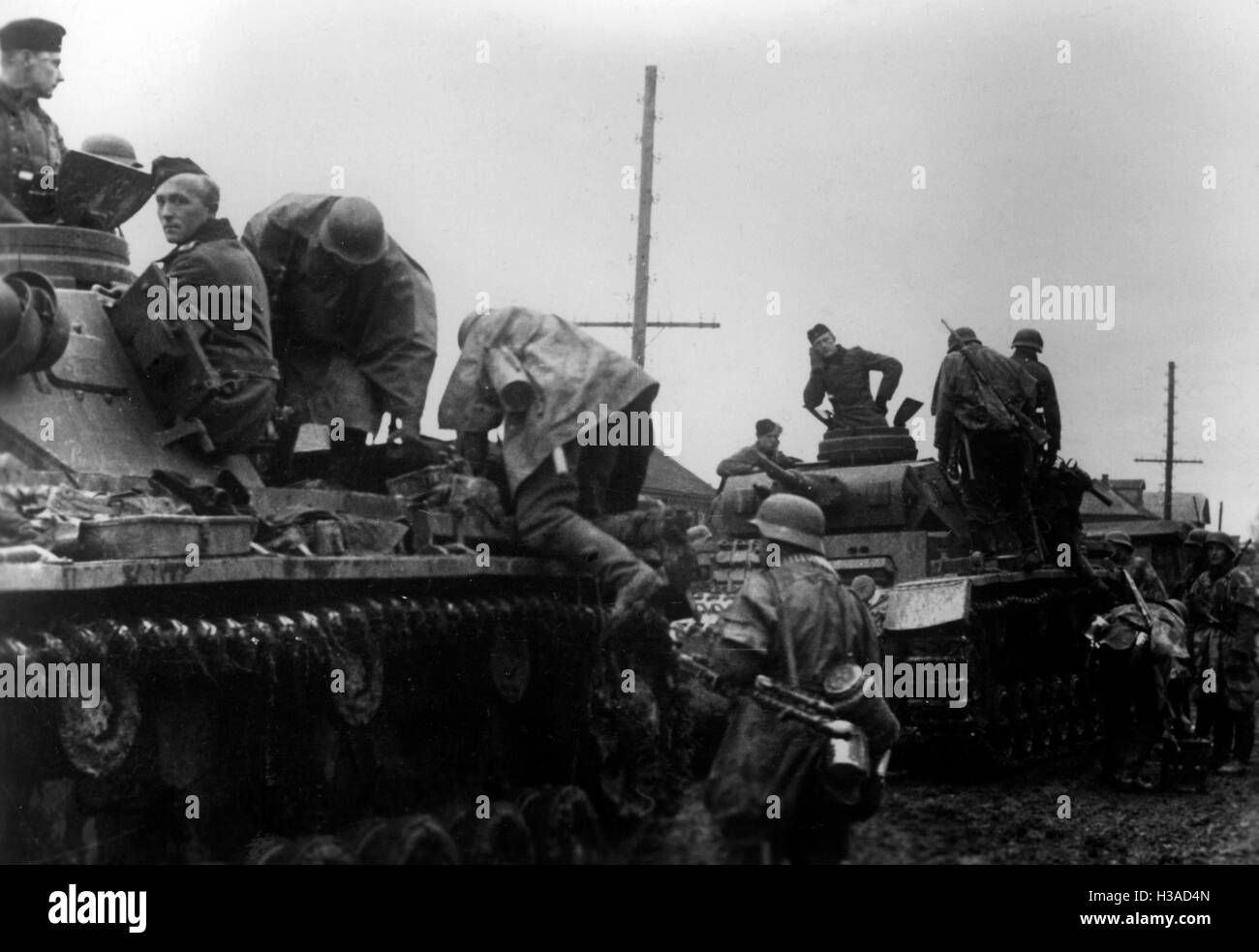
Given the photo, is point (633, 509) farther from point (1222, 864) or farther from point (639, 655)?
point (1222, 864)

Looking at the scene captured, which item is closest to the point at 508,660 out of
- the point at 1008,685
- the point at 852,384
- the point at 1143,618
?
the point at 1143,618

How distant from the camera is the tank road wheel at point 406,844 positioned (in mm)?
8312

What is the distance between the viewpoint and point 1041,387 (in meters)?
14.1

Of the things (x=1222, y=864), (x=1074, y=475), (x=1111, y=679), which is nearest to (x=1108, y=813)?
(x=1111, y=679)

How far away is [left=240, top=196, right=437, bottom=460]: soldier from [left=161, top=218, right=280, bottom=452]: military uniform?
1.14 m

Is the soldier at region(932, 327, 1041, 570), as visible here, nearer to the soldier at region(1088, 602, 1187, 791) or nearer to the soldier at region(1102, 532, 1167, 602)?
the soldier at region(1102, 532, 1167, 602)

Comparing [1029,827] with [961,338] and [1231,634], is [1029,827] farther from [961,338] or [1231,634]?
[1231,634]

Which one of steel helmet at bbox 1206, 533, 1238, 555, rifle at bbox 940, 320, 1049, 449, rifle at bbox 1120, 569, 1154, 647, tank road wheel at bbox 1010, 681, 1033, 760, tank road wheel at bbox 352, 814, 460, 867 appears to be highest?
rifle at bbox 940, 320, 1049, 449

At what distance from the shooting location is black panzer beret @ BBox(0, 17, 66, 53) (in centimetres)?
875

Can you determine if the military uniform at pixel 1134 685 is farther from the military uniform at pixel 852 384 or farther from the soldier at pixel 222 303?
the soldier at pixel 222 303

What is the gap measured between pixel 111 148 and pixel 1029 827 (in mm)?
6227

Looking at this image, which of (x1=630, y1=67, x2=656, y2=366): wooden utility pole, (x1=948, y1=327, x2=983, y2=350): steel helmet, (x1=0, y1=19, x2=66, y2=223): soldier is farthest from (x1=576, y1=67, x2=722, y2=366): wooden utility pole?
(x1=0, y1=19, x2=66, y2=223): soldier

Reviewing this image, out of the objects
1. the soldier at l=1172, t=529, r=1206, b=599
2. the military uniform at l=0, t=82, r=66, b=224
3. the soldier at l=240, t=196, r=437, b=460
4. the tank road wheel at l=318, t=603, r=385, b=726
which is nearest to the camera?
the tank road wheel at l=318, t=603, r=385, b=726

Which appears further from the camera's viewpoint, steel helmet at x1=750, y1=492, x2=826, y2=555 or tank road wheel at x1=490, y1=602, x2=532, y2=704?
tank road wheel at x1=490, y1=602, x2=532, y2=704
